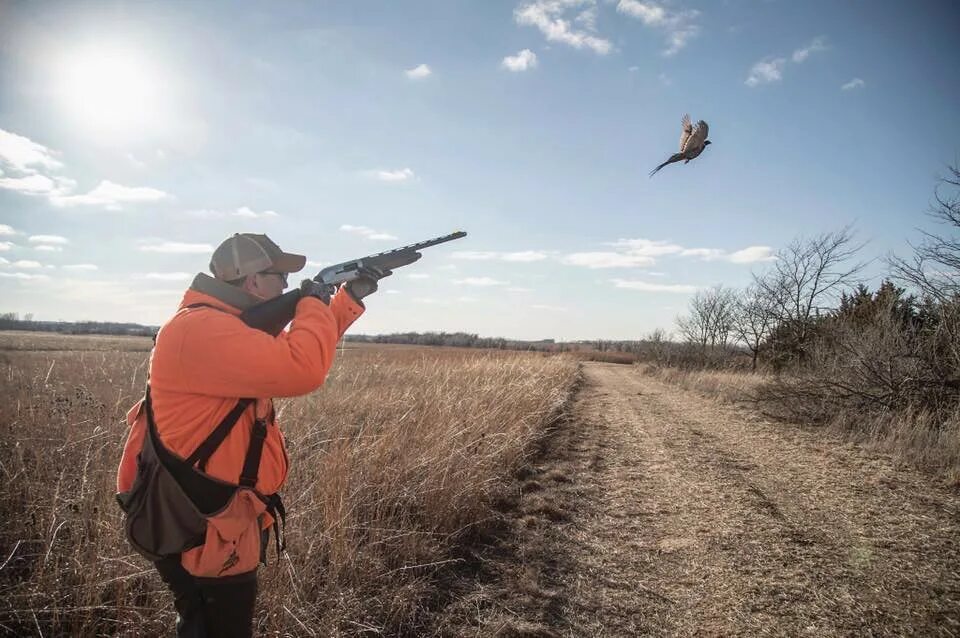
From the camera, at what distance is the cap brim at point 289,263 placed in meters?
2.18

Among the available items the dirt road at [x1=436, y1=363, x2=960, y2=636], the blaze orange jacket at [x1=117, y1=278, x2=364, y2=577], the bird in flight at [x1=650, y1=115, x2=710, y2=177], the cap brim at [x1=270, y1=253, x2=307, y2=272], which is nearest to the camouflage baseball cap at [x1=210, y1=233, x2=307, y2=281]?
the cap brim at [x1=270, y1=253, x2=307, y2=272]

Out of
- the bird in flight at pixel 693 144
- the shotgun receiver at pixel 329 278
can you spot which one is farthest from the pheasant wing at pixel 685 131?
the shotgun receiver at pixel 329 278

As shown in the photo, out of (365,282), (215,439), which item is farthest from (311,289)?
(215,439)

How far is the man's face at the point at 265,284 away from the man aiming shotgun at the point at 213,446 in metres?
0.11

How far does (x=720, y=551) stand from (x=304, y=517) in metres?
3.35

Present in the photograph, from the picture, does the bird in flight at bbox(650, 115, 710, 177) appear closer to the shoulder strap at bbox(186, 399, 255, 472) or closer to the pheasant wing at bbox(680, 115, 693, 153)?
the pheasant wing at bbox(680, 115, 693, 153)

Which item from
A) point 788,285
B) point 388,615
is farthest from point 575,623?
point 788,285

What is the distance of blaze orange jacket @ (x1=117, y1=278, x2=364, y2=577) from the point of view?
68.2 inches

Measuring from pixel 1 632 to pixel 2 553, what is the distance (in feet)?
3.41

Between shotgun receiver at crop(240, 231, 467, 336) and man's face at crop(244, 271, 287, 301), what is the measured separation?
0.13m

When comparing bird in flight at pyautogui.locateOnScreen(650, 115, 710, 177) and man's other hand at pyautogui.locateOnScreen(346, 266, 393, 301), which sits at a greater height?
bird in flight at pyautogui.locateOnScreen(650, 115, 710, 177)

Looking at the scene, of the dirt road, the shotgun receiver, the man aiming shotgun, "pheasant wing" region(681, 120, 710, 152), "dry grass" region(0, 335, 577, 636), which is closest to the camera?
the man aiming shotgun

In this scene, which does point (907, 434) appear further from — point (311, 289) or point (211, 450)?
point (211, 450)

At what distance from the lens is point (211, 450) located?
5.83 ft
